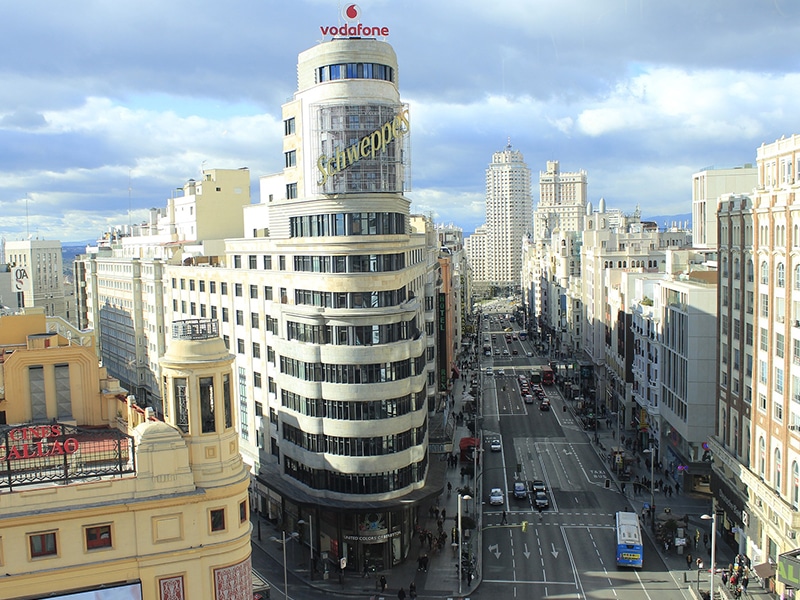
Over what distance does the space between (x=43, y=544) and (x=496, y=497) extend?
52.8m

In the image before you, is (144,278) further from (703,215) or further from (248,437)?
(703,215)

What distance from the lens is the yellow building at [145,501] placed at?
3462 cm

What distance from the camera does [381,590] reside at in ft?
197

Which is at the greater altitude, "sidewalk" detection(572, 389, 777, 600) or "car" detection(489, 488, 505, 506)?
"car" detection(489, 488, 505, 506)

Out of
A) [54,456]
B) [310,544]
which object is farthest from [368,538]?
[54,456]

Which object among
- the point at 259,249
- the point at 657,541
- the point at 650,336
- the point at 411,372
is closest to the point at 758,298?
the point at 657,541

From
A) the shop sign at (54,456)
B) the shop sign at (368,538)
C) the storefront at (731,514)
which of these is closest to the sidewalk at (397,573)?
the shop sign at (368,538)

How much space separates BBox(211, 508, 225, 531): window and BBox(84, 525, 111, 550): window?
4.60m

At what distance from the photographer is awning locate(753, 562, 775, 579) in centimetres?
5553

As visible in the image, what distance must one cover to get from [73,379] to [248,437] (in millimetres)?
34406

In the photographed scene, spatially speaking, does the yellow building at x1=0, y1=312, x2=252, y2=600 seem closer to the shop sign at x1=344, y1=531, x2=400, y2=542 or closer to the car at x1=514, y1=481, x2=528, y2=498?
the shop sign at x1=344, y1=531, x2=400, y2=542

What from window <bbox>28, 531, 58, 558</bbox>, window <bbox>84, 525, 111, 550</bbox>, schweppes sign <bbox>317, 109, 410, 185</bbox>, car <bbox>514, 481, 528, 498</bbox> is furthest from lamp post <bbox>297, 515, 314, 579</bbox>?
window <bbox>28, 531, 58, 558</bbox>

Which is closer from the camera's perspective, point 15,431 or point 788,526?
point 15,431

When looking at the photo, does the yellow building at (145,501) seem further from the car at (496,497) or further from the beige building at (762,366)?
the car at (496,497)
